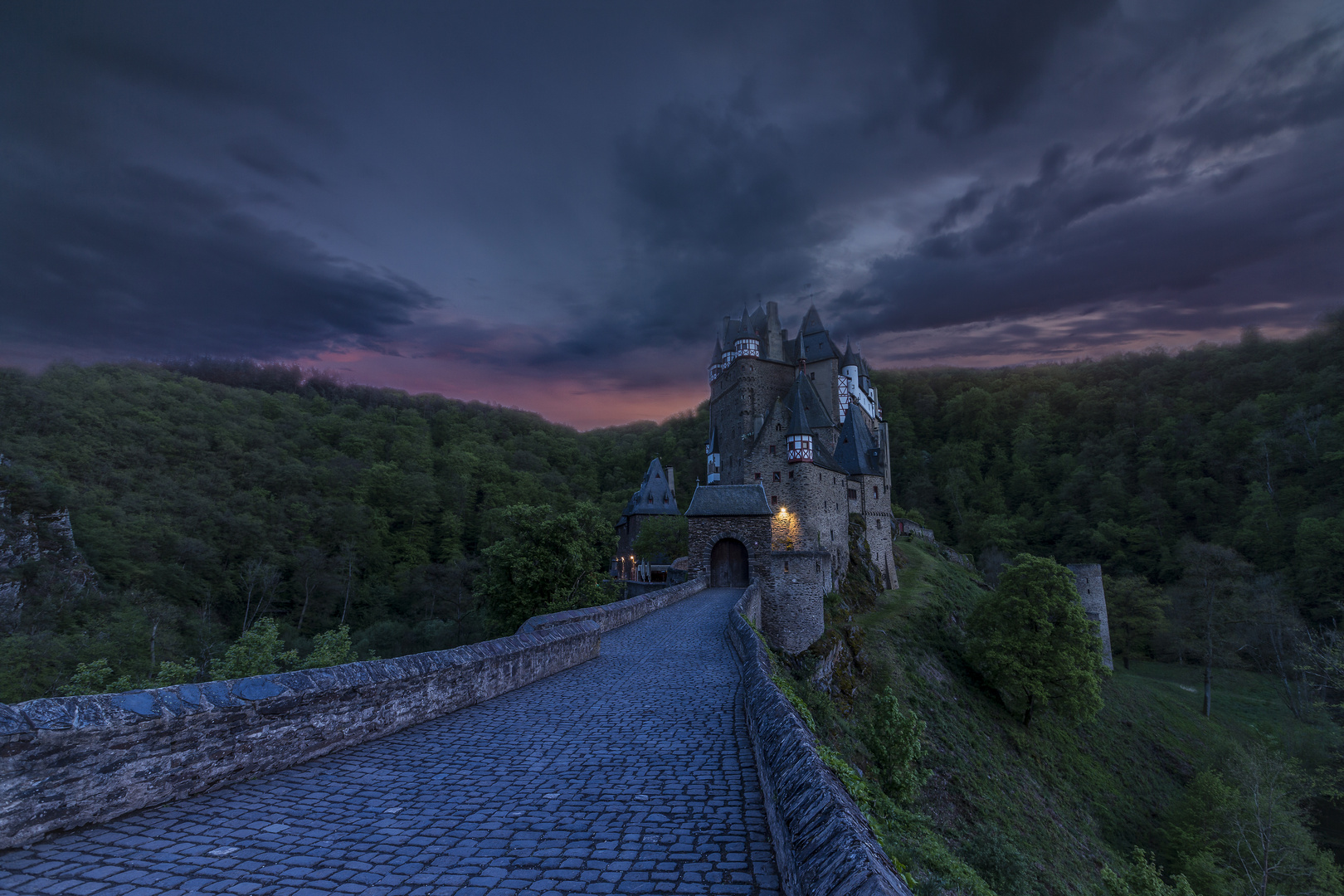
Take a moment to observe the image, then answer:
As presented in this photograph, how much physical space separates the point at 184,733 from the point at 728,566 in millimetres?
20980

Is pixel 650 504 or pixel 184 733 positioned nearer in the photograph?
pixel 184 733

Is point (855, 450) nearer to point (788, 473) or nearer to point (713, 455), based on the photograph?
point (788, 473)

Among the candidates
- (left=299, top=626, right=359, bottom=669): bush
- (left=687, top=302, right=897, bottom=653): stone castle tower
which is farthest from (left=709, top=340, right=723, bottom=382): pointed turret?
(left=299, top=626, right=359, bottom=669): bush

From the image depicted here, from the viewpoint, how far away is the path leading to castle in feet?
11.1

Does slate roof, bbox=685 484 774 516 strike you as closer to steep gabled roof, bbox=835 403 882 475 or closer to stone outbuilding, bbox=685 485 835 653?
stone outbuilding, bbox=685 485 835 653

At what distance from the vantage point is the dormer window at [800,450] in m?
26.4

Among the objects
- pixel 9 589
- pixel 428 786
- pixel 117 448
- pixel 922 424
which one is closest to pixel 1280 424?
pixel 922 424

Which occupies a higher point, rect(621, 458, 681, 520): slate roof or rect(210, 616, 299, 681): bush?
rect(621, 458, 681, 520): slate roof

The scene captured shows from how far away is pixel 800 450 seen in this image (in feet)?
87.0

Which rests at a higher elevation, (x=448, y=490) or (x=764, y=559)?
(x=448, y=490)

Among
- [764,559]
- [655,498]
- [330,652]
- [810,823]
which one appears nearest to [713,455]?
[655,498]

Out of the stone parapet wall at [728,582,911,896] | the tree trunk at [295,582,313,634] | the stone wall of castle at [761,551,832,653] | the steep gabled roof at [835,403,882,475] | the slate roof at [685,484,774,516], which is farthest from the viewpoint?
the tree trunk at [295,582,313,634]

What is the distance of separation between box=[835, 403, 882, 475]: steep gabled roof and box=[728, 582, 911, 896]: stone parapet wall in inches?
1223

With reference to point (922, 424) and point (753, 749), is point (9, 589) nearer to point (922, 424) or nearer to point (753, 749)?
point (753, 749)
